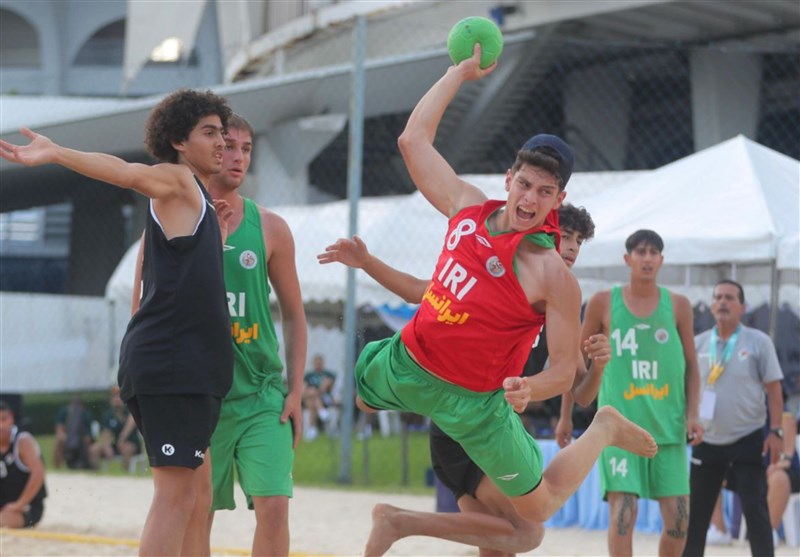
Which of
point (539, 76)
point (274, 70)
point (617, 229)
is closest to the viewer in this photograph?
point (617, 229)

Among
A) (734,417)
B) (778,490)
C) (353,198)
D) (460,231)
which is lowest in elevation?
(778,490)

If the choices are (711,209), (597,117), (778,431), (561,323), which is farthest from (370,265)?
(597,117)

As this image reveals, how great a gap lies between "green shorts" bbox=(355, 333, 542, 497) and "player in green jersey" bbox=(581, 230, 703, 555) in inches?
65.3

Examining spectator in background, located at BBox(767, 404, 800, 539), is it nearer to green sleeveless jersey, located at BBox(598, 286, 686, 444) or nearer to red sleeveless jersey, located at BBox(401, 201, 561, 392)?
green sleeveless jersey, located at BBox(598, 286, 686, 444)

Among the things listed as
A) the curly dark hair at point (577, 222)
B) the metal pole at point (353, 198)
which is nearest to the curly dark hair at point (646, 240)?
the curly dark hair at point (577, 222)

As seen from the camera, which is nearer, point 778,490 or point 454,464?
point 454,464

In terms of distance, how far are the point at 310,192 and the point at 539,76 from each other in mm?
4667

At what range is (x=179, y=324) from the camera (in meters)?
4.01

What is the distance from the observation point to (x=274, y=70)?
83.0ft

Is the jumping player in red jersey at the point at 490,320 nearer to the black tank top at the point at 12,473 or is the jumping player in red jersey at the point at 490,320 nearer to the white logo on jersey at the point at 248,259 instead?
the white logo on jersey at the point at 248,259

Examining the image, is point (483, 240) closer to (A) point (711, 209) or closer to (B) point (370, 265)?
(B) point (370, 265)

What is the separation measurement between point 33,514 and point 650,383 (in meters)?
5.54

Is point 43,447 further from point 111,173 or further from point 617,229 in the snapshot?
point 111,173

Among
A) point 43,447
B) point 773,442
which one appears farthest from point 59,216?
point 773,442
